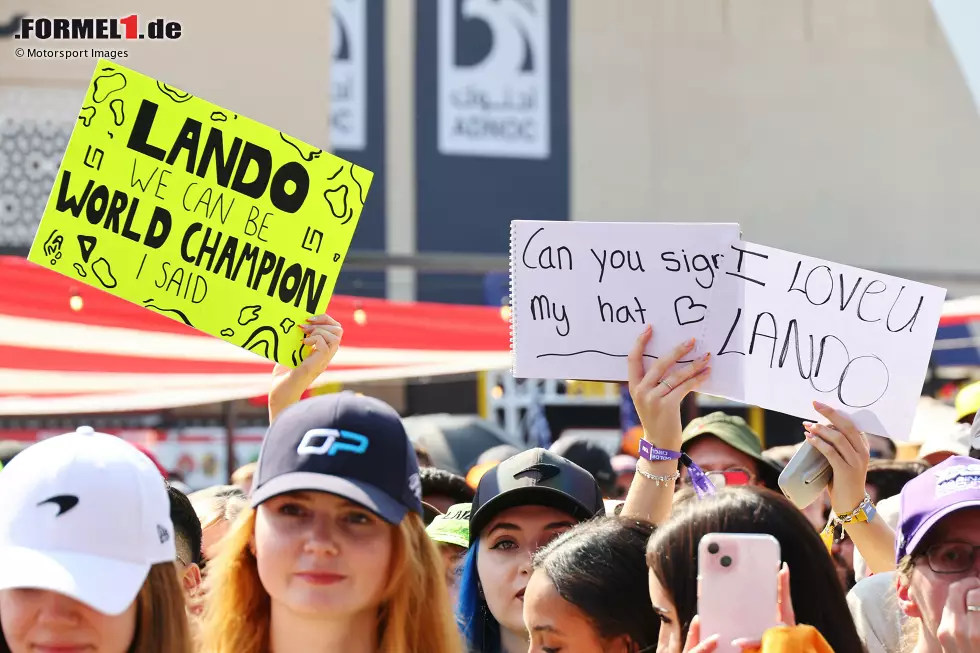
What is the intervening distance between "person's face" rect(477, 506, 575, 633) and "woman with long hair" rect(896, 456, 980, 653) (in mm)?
921

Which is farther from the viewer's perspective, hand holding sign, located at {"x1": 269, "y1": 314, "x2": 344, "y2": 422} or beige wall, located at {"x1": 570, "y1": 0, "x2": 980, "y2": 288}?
beige wall, located at {"x1": 570, "y1": 0, "x2": 980, "y2": 288}

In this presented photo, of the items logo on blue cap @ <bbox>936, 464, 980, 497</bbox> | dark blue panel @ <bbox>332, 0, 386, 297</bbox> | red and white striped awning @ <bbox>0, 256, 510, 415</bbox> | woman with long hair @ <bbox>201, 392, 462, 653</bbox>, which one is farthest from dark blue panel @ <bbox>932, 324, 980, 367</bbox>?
woman with long hair @ <bbox>201, 392, 462, 653</bbox>

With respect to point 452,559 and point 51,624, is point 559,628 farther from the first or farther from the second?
point 452,559

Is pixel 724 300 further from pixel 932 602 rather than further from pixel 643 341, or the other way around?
pixel 932 602

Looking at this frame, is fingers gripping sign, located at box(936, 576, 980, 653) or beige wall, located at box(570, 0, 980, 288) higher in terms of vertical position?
beige wall, located at box(570, 0, 980, 288)

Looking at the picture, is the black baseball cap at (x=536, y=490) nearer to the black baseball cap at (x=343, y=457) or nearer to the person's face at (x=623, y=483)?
the black baseball cap at (x=343, y=457)

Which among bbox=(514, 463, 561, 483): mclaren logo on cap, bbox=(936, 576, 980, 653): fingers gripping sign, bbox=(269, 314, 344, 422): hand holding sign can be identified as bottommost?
bbox=(936, 576, 980, 653): fingers gripping sign

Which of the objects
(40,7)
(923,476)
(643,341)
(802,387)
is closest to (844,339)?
(802,387)

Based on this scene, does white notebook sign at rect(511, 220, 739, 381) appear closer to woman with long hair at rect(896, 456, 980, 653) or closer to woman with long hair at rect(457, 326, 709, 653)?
woman with long hair at rect(457, 326, 709, 653)

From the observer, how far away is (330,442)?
2459 millimetres

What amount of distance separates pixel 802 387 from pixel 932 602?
0.93 m

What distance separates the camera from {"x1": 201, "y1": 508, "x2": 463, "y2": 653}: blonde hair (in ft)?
8.25

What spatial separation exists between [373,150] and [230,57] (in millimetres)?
9853

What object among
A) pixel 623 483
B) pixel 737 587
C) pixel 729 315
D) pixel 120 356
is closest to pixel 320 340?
pixel 729 315
